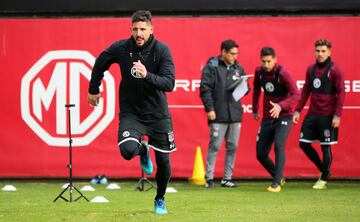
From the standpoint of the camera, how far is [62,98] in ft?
50.4

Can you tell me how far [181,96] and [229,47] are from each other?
162 cm

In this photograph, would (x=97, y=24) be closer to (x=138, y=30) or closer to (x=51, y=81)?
(x=51, y=81)

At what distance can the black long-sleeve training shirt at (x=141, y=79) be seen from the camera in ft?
31.1

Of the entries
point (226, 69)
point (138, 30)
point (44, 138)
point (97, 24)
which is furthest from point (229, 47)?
point (138, 30)

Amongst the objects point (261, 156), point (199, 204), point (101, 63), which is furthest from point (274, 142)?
point (101, 63)

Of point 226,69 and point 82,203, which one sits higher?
point 226,69

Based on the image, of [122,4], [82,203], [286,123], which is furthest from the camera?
[122,4]

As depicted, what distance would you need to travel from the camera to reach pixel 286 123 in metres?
13.8

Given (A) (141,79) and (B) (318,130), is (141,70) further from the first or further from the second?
(B) (318,130)

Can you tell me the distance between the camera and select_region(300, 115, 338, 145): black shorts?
549 inches

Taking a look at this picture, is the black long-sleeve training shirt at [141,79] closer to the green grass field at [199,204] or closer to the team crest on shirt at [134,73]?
the team crest on shirt at [134,73]

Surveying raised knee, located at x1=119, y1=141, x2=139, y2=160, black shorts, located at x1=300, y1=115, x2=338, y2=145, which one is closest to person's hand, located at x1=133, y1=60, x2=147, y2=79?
raised knee, located at x1=119, y1=141, x2=139, y2=160

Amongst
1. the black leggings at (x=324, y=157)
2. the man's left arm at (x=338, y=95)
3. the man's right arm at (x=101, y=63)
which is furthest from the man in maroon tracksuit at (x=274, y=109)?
the man's right arm at (x=101, y=63)

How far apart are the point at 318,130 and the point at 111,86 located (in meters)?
3.67
